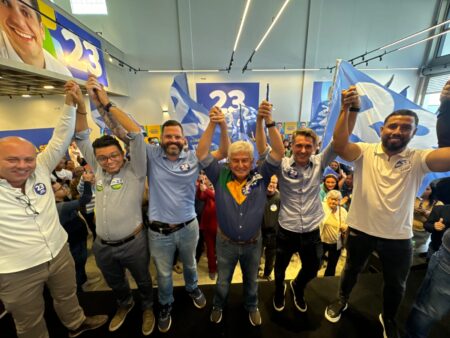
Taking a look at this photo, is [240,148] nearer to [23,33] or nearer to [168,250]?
[168,250]

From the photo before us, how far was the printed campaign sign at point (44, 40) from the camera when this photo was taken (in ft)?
11.3

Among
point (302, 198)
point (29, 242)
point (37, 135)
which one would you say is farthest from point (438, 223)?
point (37, 135)

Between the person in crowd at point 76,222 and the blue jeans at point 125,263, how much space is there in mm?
693

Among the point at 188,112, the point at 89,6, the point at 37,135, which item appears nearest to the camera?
the point at 188,112

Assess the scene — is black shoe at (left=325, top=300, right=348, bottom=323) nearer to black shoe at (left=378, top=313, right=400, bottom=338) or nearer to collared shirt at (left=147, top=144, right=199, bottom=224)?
black shoe at (left=378, top=313, right=400, bottom=338)

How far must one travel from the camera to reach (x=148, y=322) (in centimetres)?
174

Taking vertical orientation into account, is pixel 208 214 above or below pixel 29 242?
below

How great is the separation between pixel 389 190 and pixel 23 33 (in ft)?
20.0

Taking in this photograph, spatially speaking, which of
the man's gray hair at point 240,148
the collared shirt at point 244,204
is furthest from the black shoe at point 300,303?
the man's gray hair at point 240,148

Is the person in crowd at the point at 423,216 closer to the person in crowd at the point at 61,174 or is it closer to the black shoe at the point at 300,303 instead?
the black shoe at the point at 300,303

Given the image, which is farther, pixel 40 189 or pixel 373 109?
pixel 373 109

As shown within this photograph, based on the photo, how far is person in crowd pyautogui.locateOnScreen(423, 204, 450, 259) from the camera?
2.29 meters

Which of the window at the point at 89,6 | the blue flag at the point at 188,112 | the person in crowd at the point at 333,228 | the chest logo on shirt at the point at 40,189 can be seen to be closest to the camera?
the chest logo on shirt at the point at 40,189

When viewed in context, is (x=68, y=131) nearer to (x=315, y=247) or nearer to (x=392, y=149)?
(x=315, y=247)
